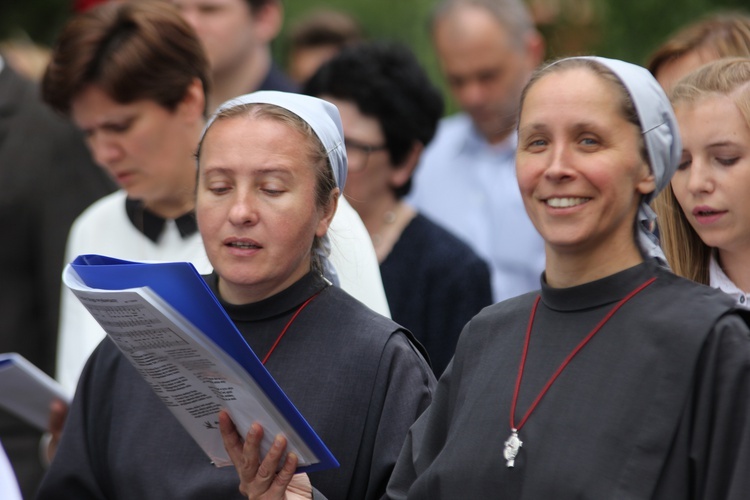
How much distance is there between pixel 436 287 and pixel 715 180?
167 cm

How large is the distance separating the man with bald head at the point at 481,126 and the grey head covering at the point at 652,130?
2.98 m

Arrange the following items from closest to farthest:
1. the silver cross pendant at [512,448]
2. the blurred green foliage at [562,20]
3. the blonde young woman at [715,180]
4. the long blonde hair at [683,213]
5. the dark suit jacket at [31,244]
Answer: the silver cross pendant at [512,448] → the blonde young woman at [715,180] → the long blonde hair at [683,213] → the dark suit jacket at [31,244] → the blurred green foliage at [562,20]

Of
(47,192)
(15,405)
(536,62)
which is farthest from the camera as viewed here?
(536,62)

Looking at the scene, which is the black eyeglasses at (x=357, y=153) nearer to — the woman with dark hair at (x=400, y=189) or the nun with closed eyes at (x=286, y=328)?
the woman with dark hair at (x=400, y=189)

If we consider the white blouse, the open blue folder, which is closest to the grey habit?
the open blue folder

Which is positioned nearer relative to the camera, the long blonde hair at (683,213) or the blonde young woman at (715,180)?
the blonde young woman at (715,180)

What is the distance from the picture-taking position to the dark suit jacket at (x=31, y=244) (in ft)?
18.4

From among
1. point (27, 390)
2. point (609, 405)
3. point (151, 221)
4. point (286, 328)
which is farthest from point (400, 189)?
point (609, 405)

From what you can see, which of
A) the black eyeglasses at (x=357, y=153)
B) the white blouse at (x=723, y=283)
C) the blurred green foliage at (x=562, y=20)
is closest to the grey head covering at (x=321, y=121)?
the white blouse at (x=723, y=283)

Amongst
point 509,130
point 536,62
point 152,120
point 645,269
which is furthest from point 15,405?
point 536,62

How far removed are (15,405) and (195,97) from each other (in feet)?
4.02

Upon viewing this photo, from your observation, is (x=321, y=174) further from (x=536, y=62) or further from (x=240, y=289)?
(x=536, y=62)

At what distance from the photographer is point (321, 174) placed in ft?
11.7

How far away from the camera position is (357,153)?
518 cm
